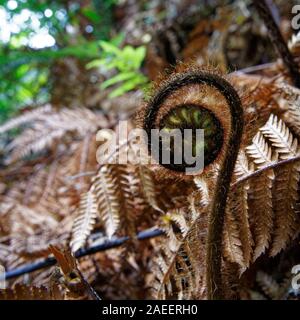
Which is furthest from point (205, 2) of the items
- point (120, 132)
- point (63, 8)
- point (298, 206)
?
point (298, 206)

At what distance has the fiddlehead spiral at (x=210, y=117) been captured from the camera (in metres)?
0.92

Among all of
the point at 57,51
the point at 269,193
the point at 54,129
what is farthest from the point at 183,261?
the point at 57,51

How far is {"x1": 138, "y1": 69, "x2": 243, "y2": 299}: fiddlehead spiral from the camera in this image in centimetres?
92

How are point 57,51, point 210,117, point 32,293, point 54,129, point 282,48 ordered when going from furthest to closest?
point 57,51 < point 54,129 < point 282,48 < point 32,293 < point 210,117

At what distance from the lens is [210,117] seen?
94 centimetres

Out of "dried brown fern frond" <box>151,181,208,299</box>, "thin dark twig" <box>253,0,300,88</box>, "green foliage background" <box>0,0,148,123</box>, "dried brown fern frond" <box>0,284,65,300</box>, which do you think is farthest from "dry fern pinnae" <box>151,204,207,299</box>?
"green foliage background" <box>0,0,148,123</box>

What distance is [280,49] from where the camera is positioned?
1.57 meters

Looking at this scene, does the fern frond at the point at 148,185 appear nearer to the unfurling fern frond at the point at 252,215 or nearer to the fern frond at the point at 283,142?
the unfurling fern frond at the point at 252,215

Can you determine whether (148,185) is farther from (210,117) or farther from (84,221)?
(210,117)

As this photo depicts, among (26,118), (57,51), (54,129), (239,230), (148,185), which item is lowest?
(239,230)

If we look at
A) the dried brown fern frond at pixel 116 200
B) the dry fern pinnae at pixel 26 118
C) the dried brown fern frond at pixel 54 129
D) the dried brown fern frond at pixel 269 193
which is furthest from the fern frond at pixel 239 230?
the dry fern pinnae at pixel 26 118

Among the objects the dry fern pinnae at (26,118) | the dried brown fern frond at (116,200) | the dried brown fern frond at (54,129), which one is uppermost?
the dry fern pinnae at (26,118)
